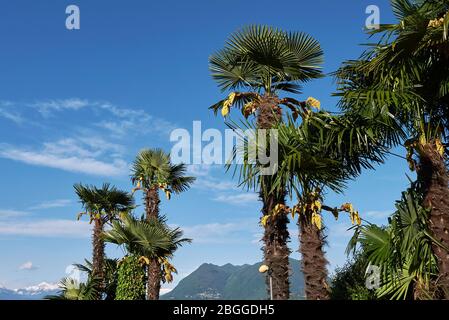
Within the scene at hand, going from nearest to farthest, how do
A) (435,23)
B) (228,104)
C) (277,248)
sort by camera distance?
1. (435,23)
2. (277,248)
3. (228,104)

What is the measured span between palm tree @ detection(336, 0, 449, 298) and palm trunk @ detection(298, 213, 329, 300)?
6.62ft

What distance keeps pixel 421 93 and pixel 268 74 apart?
333 cm

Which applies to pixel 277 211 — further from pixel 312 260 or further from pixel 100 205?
pixel 100 205

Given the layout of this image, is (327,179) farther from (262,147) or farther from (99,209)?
(99,209)

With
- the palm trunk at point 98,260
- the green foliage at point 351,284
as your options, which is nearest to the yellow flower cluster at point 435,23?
the green foliage at point 351,284

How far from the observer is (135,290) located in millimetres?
19516

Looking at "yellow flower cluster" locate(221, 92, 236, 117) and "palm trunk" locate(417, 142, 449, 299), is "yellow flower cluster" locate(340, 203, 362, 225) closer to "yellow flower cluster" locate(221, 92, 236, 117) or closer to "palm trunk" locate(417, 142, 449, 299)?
"palm trunk" locate(417, 142, 449, 299)

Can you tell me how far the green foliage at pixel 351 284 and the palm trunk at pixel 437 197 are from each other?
18.8ft

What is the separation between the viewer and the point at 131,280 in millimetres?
19531

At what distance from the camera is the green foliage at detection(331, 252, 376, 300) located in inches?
569

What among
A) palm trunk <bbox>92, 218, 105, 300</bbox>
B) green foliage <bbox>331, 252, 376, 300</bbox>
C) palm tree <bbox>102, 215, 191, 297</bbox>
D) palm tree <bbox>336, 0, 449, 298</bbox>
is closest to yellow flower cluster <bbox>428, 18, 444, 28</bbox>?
palm tree <bbox>336, 0, 449, 298</bbox>

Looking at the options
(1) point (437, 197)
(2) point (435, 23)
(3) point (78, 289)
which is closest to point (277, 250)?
(1) point (437, 197)

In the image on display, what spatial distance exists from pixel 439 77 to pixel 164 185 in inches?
588
